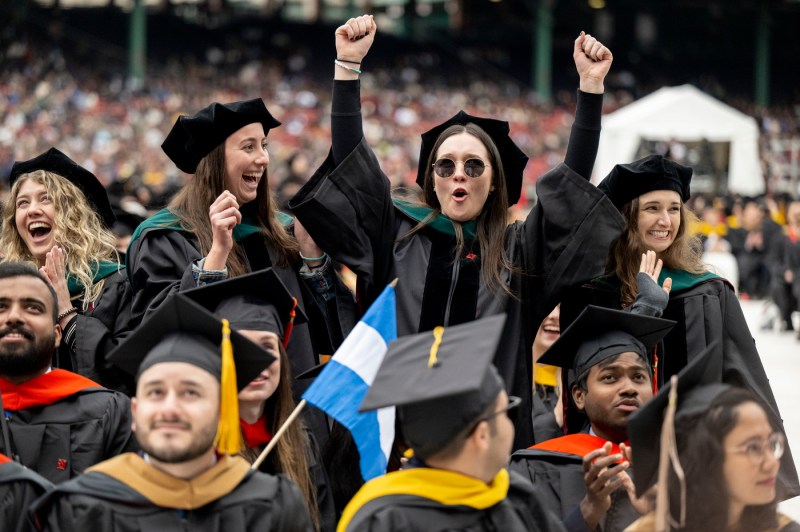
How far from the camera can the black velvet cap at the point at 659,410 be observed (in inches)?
132

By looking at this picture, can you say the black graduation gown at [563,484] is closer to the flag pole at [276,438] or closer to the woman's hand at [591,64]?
the flag pole at [276,438]

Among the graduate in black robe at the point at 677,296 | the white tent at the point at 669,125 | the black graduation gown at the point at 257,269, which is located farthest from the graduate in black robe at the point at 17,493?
the white tent at the point at 669,125

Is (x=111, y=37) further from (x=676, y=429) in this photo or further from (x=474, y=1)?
(x=676, y=429)

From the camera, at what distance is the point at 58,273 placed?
4.96 metres

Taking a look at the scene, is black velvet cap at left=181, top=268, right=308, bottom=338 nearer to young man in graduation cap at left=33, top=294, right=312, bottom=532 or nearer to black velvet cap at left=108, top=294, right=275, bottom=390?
black velvet cap at left=108, top=294, right=275, bottom=390

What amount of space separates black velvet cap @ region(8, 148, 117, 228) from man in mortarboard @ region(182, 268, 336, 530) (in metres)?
1.68

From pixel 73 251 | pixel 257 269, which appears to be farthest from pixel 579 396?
pixel 73 251

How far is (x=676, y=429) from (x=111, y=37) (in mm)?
38073

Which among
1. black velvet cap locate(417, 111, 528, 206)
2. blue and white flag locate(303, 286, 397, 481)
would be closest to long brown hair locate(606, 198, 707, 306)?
A: black velvet cap locate(417, 111, 528, 206)

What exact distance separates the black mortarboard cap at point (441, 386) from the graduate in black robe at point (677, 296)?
1929 mm

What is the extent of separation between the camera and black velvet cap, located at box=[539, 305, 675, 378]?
446 centimetres

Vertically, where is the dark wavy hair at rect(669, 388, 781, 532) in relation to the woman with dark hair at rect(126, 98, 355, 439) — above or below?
below

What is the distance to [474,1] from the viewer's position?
45.0m

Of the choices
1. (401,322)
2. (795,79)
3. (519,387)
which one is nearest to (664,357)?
(519,387)
